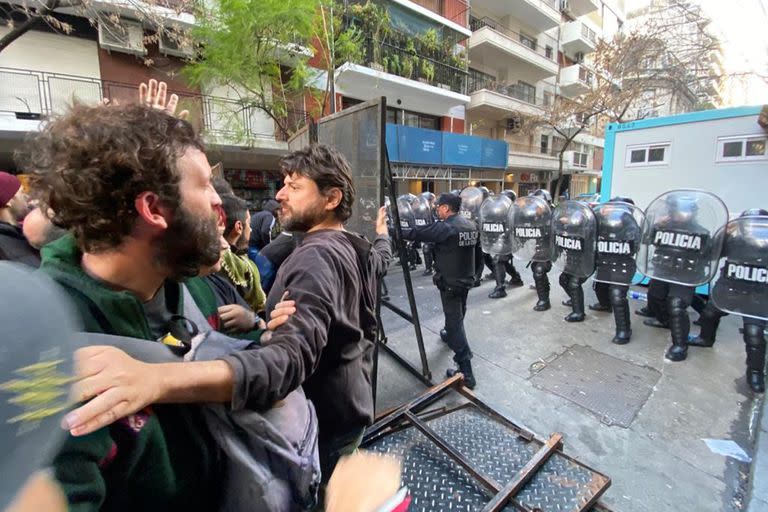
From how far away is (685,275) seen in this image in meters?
4.05

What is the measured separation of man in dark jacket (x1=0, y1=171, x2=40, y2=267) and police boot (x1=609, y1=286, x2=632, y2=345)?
5.84m

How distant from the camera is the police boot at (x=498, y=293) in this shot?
6425 millimetres

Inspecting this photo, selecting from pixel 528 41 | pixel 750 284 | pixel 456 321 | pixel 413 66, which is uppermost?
pixel 528 41

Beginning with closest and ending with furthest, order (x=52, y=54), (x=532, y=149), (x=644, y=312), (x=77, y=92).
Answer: (x=644, y=312), (x=77, y=92), (x=52, y=54), (x=532, y=149)

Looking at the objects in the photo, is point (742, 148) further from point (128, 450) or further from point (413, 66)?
point (413, 66)

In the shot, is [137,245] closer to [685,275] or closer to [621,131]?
[685,275]

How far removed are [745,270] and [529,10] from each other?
21.8 m

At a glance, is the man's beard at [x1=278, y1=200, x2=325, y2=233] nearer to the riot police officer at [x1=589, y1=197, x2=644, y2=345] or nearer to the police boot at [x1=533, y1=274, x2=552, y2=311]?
the riot police officer at [x1=589, y1=197, x2=644, y2=345]

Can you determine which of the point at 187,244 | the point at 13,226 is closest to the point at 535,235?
the point at 187,244

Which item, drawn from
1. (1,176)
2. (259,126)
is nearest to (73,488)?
(1,176)

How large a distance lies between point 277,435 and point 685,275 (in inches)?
195

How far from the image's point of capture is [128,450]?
67cm

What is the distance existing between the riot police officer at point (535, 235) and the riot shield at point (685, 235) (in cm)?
137

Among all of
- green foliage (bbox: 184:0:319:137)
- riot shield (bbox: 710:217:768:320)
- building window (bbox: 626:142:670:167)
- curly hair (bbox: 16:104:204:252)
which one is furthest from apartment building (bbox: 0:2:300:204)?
riot shield (bbox: 710:217:768:320)
